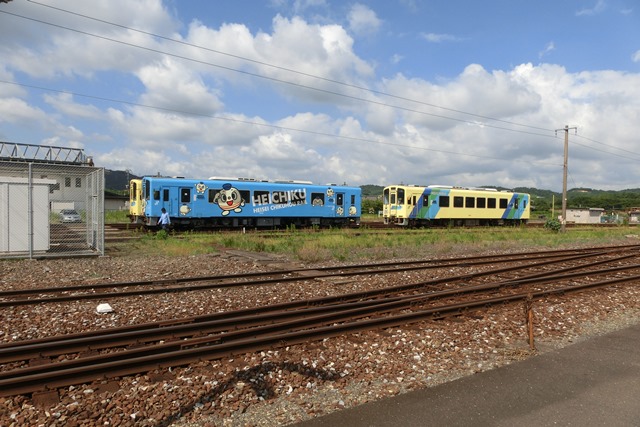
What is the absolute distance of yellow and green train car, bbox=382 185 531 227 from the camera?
3294 centimetres

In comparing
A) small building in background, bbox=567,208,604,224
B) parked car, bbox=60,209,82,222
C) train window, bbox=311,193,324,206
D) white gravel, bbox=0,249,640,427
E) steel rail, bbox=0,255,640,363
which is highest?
train window, bbox=311,193,324,206

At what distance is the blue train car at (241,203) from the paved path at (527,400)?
2205 centimetres

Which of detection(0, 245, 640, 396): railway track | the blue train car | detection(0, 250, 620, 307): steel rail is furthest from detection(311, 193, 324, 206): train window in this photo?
detection(0, 245, 640, 396): railway track

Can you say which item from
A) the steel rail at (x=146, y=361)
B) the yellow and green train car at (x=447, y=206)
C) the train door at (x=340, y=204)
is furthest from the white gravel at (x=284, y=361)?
the yellow and green train car at (x=447, y=206)

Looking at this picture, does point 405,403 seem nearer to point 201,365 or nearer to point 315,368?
point 315,368

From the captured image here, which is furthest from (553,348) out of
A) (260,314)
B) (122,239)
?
(122,239)

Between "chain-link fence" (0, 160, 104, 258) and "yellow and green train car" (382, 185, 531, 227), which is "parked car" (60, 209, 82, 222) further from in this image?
"yellow and green train car" (382, 185, 531, 227)

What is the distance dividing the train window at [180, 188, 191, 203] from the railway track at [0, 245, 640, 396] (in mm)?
17724

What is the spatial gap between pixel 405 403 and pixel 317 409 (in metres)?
0.86

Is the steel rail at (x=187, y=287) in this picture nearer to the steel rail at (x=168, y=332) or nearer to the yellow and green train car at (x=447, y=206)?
the steel rail at (x=168, y=332)

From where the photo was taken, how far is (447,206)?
3431 cm

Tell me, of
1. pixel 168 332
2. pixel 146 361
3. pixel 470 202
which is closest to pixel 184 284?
pixel 168 332

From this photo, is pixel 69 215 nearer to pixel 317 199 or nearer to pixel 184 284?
pixel 317 199

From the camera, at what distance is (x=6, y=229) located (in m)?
14.4
